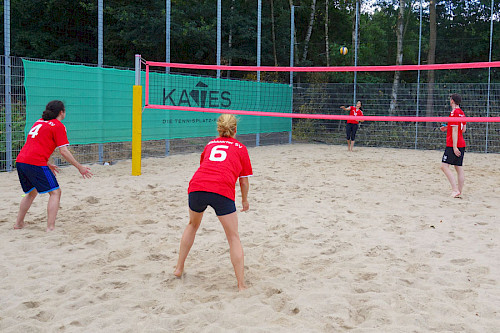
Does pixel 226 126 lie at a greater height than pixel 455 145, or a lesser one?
greater

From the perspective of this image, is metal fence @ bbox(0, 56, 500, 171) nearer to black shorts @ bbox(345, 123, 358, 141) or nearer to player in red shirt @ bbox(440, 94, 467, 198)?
black shorts @ bbox(345, 123, 358, 141)

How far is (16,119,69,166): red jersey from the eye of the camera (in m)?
4.37

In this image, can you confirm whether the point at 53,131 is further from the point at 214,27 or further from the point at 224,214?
the point at 214,27

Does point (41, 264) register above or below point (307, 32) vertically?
below

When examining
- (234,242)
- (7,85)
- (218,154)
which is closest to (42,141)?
(218,154)

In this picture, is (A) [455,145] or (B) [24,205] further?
(A) [455,145]

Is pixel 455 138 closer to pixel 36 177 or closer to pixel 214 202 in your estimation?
pixel 214 202

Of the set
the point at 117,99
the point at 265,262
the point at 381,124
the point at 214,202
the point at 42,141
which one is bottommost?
the point at 265,262

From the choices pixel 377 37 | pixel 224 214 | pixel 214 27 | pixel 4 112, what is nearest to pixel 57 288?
pixel 224 214

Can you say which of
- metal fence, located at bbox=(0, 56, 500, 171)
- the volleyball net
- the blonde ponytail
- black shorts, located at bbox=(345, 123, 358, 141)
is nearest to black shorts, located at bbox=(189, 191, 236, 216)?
the blonde ponytail

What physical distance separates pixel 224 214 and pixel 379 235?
1.94 metres

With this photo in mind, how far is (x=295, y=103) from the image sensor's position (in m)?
14.4

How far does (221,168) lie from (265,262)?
99 cm

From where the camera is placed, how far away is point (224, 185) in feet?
10.2
